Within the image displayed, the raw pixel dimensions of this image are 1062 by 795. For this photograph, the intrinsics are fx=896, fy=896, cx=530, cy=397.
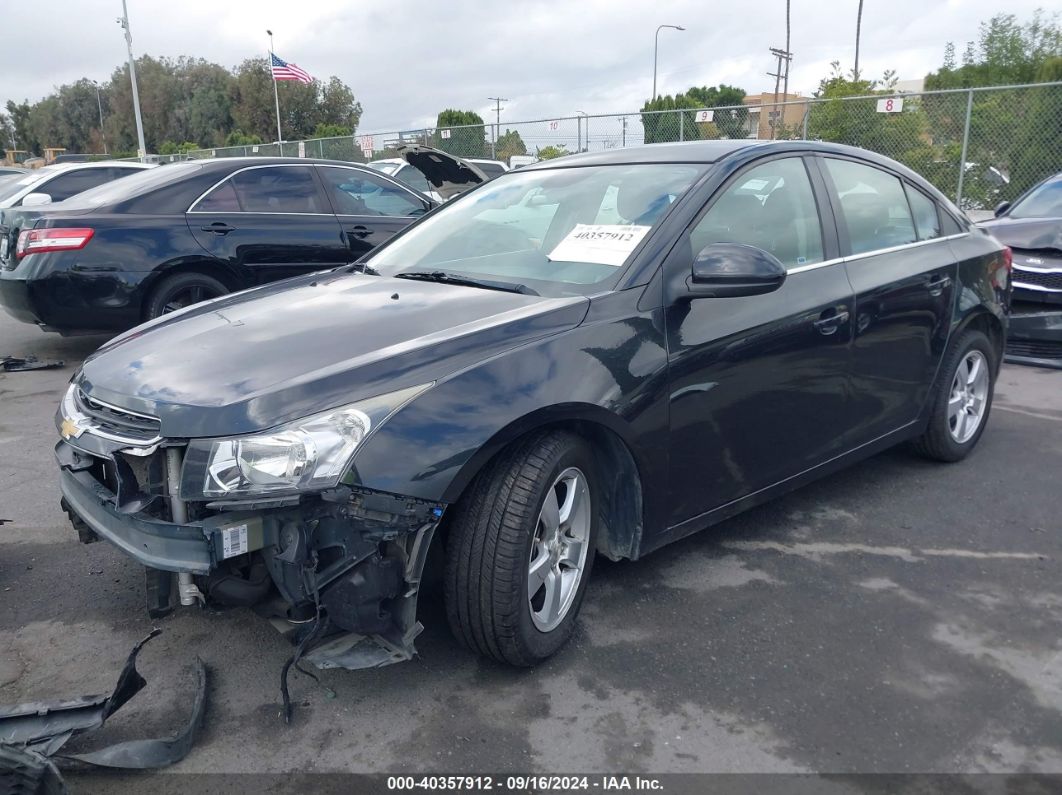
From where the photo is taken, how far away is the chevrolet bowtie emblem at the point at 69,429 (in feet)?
9.31

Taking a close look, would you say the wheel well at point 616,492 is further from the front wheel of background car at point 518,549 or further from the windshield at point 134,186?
the windshield at point 134,186

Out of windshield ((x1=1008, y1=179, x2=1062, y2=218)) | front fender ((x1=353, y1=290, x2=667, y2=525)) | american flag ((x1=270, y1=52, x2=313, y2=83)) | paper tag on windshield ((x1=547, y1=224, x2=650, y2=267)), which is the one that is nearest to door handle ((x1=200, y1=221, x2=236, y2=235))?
paper tag on windshield ((x1=547, y1=224, x2=650, y2=267))

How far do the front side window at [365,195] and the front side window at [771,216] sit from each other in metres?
4.63

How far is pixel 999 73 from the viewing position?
26250 millimetres

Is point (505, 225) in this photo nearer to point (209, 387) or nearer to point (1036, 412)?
point (209, 387)

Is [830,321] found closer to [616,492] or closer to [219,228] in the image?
[616,492]

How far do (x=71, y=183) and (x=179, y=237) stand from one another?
6.42m

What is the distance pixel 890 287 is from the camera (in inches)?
160

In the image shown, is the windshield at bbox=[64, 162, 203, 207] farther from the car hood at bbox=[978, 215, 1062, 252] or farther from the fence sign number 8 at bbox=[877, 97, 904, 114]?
the fence sign number 8 at bbox=[877, 97, 904, 114]

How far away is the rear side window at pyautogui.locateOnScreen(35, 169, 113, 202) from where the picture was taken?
11.7 m

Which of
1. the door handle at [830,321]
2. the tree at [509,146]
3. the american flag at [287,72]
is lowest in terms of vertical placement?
the door handle at [830,321]

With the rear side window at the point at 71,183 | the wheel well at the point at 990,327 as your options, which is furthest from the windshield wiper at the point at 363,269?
the rear side window at the point at 71,183

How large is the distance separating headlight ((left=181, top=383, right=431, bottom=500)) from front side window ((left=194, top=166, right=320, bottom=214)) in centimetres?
503

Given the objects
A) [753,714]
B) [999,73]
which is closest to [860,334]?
[753,714]
